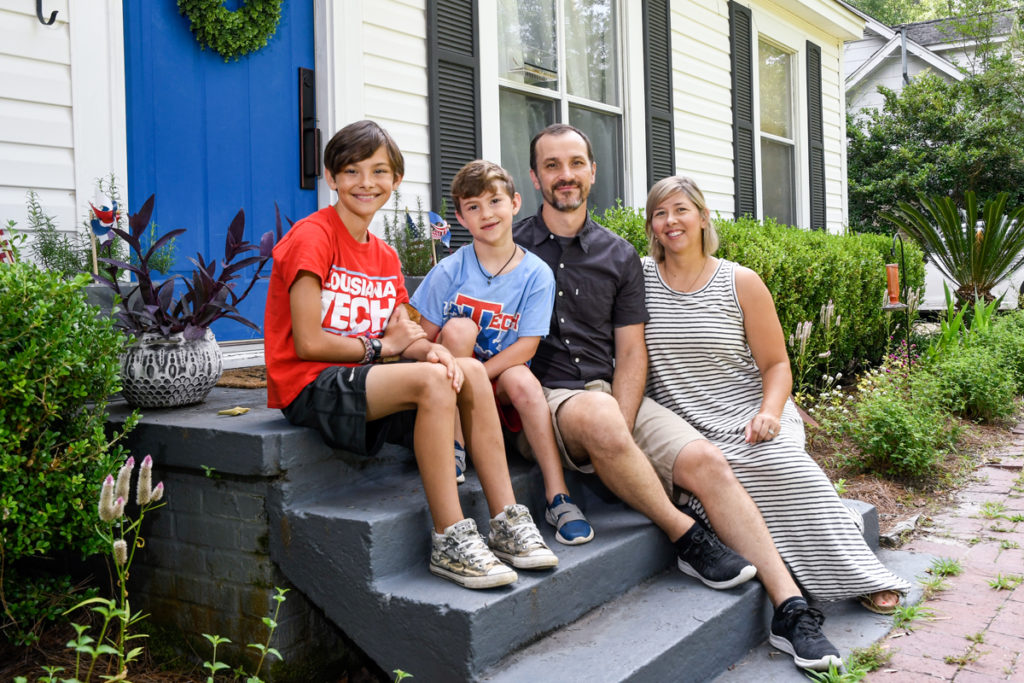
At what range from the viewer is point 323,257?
8.21 ft

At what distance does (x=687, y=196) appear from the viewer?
3045mm

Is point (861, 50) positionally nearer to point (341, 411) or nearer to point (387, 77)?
point (387, 77)

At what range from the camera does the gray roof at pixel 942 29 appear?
767 inches

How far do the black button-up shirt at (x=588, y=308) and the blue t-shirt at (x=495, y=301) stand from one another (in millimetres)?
157

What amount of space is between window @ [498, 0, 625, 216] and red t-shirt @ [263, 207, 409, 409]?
3.28 metres

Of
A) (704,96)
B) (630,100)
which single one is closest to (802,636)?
(630,100)

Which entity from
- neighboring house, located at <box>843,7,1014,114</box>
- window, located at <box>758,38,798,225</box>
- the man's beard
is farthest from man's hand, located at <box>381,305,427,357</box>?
neighboring house, located at <box>843,7,1014,114</box>

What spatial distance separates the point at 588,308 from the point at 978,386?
3.81m

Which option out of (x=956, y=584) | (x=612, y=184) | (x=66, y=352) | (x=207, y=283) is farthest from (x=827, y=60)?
(x=66, y=352)

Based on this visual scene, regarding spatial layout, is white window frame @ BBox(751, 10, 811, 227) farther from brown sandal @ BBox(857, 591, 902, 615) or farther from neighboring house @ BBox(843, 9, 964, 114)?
neighboring house @ BBox(843, 9, 964, 114)

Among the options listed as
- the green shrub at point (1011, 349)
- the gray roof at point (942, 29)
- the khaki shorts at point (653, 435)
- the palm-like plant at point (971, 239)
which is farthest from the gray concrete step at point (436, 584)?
the gray roof at point (942, 29)

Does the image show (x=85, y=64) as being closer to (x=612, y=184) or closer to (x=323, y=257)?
(x=323, y=257)

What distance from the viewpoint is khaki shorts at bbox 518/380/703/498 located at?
283cm

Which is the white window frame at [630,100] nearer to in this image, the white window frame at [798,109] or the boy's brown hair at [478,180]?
the white window frame at [798,109]
